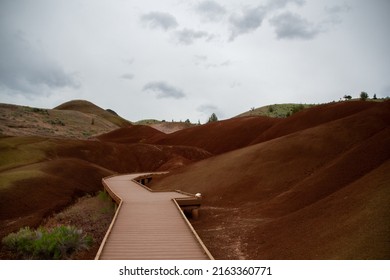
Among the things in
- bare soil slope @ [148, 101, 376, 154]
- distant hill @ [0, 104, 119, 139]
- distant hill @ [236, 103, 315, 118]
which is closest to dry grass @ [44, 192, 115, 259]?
bare soil slope @ [148, 101, 376, 154]

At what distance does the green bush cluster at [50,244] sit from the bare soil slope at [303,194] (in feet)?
12.9

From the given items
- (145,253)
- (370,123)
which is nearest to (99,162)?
(370,123)

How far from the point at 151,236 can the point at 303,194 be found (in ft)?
24.5

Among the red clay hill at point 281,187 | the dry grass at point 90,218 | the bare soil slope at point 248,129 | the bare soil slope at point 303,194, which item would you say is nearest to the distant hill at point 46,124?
the red clay hill at point 281,187

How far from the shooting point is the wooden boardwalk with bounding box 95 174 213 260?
7.64 metres

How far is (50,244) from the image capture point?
32.2 feet

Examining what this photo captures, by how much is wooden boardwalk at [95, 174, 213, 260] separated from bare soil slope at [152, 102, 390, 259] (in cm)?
133

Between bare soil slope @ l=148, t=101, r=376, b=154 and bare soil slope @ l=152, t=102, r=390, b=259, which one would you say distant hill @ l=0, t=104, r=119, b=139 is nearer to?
bare soil slope @ l=148, t=101, r=376, b=154

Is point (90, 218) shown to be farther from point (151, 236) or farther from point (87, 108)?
point (87, 108)

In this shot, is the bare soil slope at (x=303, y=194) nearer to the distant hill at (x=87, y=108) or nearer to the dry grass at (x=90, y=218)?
the dry grass at (x=90, y=218)

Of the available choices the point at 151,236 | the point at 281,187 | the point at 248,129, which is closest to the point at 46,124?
the point at 248,129

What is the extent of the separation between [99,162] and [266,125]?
24.4 metres

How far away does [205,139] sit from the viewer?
55.2 meters

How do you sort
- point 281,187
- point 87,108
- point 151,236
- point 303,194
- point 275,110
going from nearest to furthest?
point 151,236
point 303,194
point 281,187
point 275,110
point 87,108
